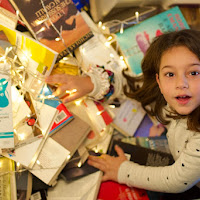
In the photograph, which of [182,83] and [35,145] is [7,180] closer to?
[35,145]

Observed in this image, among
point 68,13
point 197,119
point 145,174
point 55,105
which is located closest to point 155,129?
point 145,174

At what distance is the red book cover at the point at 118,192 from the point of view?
3.33ft

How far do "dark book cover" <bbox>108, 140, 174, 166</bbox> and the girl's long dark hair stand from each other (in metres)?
0.15

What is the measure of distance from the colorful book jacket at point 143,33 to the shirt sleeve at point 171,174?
0.48 meters

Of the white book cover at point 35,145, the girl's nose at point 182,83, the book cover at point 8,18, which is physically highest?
the book cover at point 8,18

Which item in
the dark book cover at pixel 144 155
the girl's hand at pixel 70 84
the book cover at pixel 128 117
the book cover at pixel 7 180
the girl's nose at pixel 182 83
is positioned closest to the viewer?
the girl's nose at pixel 182 83

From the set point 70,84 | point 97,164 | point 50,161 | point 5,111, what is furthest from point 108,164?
point 5,111

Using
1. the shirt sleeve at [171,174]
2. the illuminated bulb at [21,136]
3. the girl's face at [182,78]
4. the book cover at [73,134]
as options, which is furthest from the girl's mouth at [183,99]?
the illuminated bulb at [21,136]

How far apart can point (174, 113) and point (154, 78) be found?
18 centimetres

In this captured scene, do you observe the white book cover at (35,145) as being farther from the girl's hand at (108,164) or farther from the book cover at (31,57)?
the girl's hand at (108,164)

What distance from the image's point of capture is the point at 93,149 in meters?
1.12

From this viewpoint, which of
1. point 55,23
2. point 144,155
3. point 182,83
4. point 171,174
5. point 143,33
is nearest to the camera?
point 182,83

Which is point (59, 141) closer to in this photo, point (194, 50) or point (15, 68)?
point (15, 68)

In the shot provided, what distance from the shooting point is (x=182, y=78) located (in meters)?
0.75
